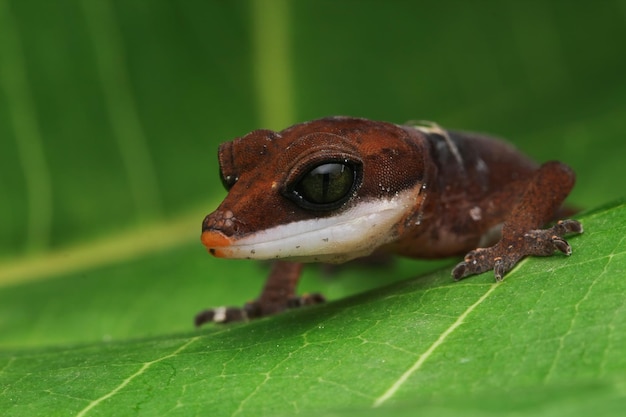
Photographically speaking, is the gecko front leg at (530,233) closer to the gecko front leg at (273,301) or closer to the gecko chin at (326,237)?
the gecko chin at (326,237)

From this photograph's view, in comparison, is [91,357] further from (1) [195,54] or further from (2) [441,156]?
(1) [195,54]

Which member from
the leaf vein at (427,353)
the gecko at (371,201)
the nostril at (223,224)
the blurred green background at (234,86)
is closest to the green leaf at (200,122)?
the blurred green background at (234,86)

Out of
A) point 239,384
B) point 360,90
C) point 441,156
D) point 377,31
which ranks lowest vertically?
point 239,384

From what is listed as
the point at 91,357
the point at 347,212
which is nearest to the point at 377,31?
the point at 347,212

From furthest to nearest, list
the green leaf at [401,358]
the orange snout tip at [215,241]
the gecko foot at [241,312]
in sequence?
the gecko foot at [241,312]
the orange snout tip at [215,241]
the green leaf at [401,358]

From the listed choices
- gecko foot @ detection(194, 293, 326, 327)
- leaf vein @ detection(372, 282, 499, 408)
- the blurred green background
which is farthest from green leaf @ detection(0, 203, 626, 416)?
the blurred green background

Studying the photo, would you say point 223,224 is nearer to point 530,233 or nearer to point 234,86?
point 530,233

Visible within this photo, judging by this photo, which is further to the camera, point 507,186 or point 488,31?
point 488,31
